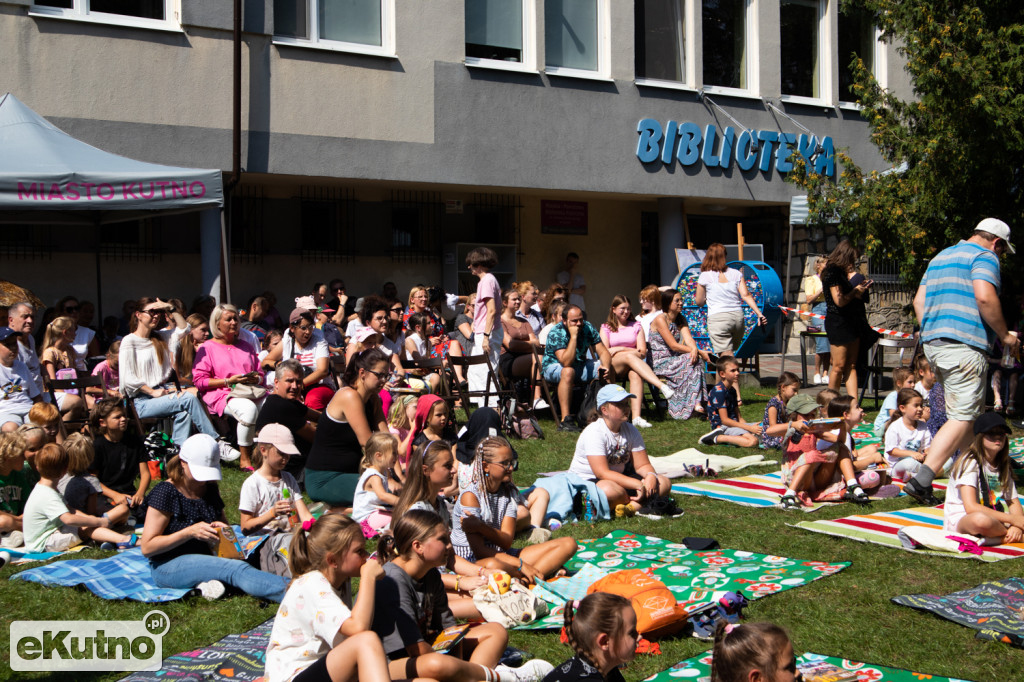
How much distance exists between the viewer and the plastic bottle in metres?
6.54

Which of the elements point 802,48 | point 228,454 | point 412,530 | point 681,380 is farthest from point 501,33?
point 412,530

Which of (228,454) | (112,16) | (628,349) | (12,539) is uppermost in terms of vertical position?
(112,16)

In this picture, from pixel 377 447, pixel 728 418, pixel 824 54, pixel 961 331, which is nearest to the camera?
pixel 377 447

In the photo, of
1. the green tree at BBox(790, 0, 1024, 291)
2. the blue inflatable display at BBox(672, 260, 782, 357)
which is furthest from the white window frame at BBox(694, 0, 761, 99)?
the green tree at BBox(790, 0, 1024, 291)

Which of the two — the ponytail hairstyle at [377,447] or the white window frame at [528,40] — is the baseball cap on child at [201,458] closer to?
the ponytail hairstyle at [377,447]

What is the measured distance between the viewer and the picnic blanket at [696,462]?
9.33 metres

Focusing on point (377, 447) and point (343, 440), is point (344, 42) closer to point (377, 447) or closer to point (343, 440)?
point (343, 440)

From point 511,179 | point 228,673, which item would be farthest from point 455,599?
point 511,179

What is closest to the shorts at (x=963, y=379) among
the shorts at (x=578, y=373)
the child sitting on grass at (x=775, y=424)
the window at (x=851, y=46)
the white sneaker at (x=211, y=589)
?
the child sitting on grass at (x=775, y=424)

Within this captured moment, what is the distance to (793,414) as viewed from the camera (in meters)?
8.28

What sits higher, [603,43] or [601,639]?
[603,43]

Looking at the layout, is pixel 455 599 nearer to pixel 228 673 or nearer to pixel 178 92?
pixel 228 673

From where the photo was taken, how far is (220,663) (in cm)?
473

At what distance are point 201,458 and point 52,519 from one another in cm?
156
